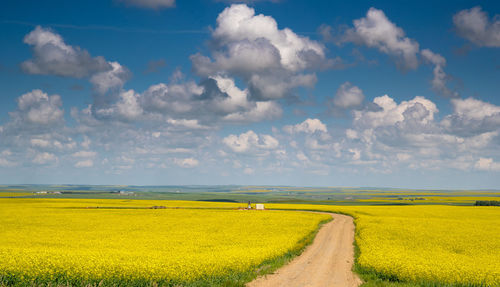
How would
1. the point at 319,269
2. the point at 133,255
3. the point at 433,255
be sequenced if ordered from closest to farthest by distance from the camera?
1. the point at 319,269
2. the point at 133,255
3. the point at 433,255

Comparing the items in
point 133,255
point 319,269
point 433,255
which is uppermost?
point 133,255

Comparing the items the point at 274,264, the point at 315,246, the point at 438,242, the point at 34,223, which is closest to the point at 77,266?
the point at 274,264

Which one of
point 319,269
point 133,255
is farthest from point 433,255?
point 133,255

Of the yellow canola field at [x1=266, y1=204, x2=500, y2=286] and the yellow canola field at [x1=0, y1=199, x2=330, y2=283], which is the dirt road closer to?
the yellow canola field at [x1=266, y1=204, x2=500, y2=286]

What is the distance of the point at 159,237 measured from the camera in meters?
41.1

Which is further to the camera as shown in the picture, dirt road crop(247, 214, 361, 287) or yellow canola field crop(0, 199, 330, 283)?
dirt road crop(247, 214, 361, 287)

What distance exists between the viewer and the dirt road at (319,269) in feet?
77.3

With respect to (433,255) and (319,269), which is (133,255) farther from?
(433,255)

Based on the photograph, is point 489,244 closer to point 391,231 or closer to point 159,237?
point 391,231

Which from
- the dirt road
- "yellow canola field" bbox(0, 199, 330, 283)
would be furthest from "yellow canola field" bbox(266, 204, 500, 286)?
"yellow canola field" bbox(0, 199, 330, 283)

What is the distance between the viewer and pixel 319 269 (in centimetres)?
2747

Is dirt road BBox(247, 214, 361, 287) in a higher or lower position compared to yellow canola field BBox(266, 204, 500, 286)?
lower

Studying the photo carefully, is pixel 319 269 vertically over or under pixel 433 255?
under

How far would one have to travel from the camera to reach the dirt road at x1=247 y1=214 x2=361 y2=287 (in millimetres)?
23547
